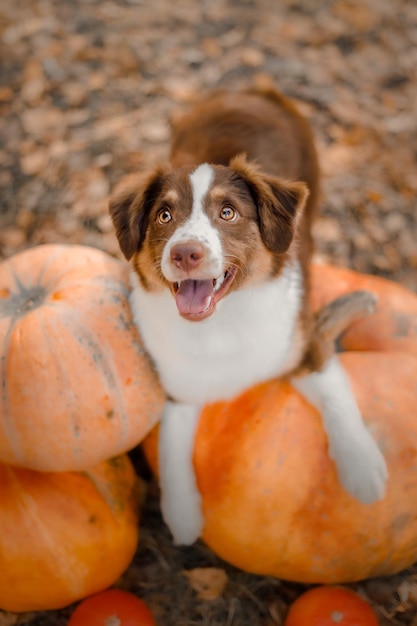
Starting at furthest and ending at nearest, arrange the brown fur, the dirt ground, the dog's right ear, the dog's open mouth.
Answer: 1. the dirt ground
2. the dog's right ear
3. the brown fur
4. the dog's open mouth

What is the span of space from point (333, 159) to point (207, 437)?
2.21m

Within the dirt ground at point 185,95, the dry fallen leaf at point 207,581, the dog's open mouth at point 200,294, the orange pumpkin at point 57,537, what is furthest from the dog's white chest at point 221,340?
the dirt ground at point 185,95

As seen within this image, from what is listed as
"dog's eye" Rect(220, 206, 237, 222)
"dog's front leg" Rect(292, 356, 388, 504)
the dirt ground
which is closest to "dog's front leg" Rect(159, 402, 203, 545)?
"dog's front leg" Rect(292, 356, 388, 504)

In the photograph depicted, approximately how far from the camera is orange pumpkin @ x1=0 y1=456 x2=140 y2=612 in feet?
6.95

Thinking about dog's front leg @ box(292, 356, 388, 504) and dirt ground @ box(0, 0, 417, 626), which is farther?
dirt ground @ box(0, 0, 417, 626)

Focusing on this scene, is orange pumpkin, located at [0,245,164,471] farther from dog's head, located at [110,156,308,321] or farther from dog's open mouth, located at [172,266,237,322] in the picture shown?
dog's open mouth, located at [172,266,237,322]

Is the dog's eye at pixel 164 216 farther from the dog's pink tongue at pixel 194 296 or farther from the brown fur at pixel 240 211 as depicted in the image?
the dog's pink tongue at pixel 194 296

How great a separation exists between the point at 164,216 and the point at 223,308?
1.23 ft

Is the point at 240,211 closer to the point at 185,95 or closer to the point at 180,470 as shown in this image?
the point at 180,470

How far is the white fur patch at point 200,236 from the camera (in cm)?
188

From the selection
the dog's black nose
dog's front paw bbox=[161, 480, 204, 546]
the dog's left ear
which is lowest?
dog's front paw bbox=[161, 480, 204, 546]

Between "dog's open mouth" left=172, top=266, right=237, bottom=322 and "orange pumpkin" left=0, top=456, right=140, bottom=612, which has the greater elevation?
"dog's open mouth" left=172, top=266, right=237, bottom=322

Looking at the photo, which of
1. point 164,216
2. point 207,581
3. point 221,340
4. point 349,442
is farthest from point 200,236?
point 207,581

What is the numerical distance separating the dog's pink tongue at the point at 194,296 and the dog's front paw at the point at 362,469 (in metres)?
0.68
